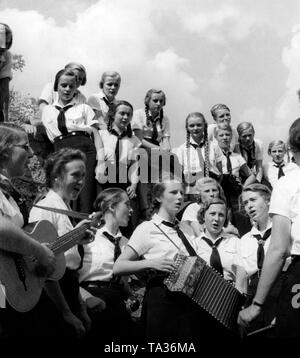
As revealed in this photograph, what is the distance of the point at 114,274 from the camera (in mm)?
5395

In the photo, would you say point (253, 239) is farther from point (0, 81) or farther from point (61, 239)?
point (0, 81)

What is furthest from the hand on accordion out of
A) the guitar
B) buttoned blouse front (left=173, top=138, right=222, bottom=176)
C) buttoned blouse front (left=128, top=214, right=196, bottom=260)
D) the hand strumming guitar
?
buttoned blouse front (left=173, top=138, right=222, bottom=176)

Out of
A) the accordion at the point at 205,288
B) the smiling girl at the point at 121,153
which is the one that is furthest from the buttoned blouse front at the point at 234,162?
the accordion at the point at 205,288

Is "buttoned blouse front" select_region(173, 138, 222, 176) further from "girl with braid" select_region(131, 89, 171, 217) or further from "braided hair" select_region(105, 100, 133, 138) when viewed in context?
"braided hair" select_region(105, 100, 133, 138)

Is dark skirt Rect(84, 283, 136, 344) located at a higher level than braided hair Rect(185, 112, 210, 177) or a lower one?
lower

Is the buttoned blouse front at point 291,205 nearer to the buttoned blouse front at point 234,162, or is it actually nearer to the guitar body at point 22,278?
the guitar body at point 22,278

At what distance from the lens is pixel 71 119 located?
7.35 m

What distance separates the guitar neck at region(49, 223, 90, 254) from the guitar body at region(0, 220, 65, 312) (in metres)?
0.09

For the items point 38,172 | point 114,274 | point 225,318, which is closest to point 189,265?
point 225,318

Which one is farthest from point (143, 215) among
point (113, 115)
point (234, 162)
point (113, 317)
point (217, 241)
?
point (113, 317)

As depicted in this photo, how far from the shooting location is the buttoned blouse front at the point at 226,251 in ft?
18.9

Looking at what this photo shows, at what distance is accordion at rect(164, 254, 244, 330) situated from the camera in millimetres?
4680

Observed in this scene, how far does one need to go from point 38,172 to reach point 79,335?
7913 millimetres

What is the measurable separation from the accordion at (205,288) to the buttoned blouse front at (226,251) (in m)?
0.79
